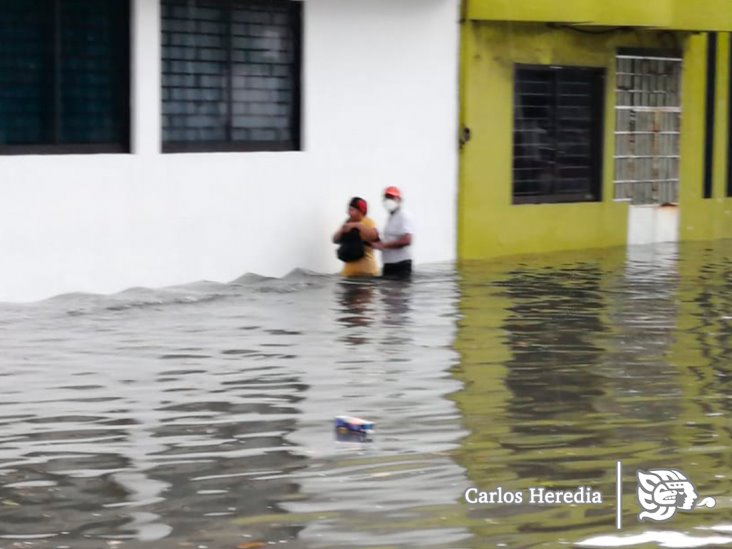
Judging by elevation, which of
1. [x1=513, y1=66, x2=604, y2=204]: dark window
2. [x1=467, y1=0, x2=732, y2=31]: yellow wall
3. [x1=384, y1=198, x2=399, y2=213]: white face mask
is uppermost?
[x1=467, y1=0, x2=732, y2=31]: yellow wall

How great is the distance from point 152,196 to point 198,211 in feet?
2.04

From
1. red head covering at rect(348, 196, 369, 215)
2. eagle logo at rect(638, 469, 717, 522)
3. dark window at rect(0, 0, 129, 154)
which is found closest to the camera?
eagle logo at rect(638, 469, 717, 522)

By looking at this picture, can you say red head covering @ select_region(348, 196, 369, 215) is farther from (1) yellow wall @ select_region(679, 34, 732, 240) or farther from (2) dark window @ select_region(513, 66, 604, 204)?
(1) yellow wall @ select_region(679, 34, 732, 240)

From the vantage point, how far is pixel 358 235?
672 inches

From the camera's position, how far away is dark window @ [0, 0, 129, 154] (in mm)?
14695

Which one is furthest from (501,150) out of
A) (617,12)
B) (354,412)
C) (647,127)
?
(354,412)

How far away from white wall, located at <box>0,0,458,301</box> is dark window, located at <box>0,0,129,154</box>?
17 cm

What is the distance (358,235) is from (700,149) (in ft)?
26.3

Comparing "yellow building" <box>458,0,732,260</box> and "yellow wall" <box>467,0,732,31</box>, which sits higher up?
"yellow wall" <box>467,0,732,31</box>

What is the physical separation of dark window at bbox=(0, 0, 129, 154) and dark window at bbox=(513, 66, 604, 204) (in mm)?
6313

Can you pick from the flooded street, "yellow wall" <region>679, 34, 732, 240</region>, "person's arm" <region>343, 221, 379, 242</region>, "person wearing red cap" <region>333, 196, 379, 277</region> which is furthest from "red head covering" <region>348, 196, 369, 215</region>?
"yellow wall" <region>679, 34, 732, 240</region>

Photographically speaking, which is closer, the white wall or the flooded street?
the flooded street

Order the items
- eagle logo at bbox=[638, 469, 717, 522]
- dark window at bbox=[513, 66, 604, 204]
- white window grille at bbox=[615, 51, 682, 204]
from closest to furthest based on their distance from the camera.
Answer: eagle logo at bbox=[638, 469, 717, 522], dark window at bbox=[513, 66, 604, 204], white window grille at bbox=[615, 51, 682, 204]

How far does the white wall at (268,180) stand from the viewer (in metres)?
14.9
